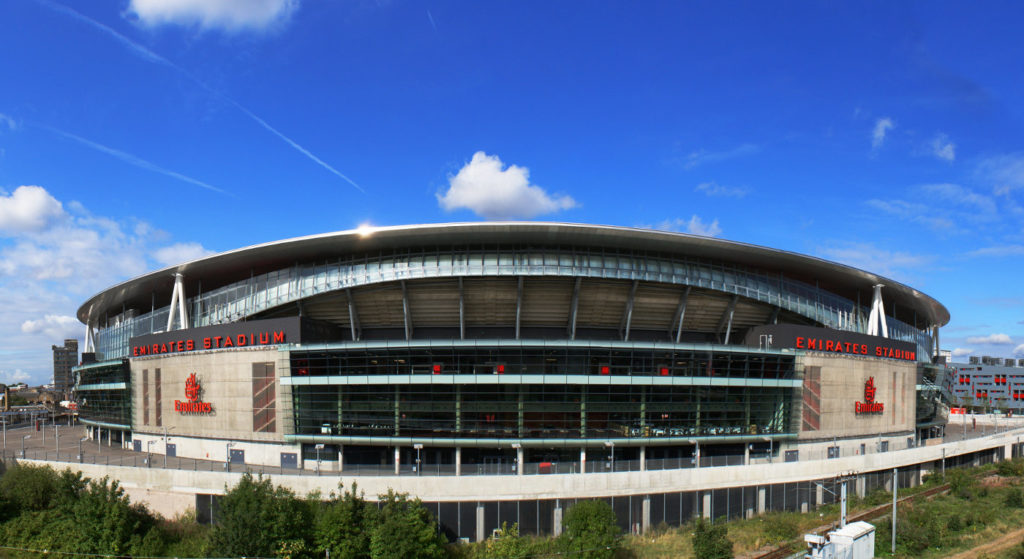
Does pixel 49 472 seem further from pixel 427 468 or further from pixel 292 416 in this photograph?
pixel 427 468

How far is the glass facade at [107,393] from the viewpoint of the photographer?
61875 mm

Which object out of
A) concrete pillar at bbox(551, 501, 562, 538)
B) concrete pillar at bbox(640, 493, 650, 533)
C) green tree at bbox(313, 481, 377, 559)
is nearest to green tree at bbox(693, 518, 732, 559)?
concrete pillar at bbox(640, 493, 650, 533)

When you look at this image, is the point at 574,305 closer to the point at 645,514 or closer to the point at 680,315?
the point at 680,315

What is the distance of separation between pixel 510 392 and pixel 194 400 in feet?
86.2

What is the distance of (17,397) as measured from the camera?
624 feet

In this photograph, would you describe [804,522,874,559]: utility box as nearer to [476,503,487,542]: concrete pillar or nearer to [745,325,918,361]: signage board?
[476,503,487,542]: concrete pillar

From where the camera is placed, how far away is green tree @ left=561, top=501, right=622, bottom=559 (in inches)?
1244

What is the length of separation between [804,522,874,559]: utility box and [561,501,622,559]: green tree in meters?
9.18

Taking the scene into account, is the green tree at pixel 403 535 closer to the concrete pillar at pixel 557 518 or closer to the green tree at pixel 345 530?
the green tree at pixel 345 530

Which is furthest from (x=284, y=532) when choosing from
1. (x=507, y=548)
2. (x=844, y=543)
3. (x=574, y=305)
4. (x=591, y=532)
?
(x=574, y=305)

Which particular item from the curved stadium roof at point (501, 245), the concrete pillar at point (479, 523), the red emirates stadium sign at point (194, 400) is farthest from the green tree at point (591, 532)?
A: the red emirates stadium sign at point (194, 400)

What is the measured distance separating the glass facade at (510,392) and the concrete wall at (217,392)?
386 cm

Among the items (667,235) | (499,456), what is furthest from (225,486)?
(667,235)

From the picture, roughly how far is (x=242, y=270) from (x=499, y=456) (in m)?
29.0
